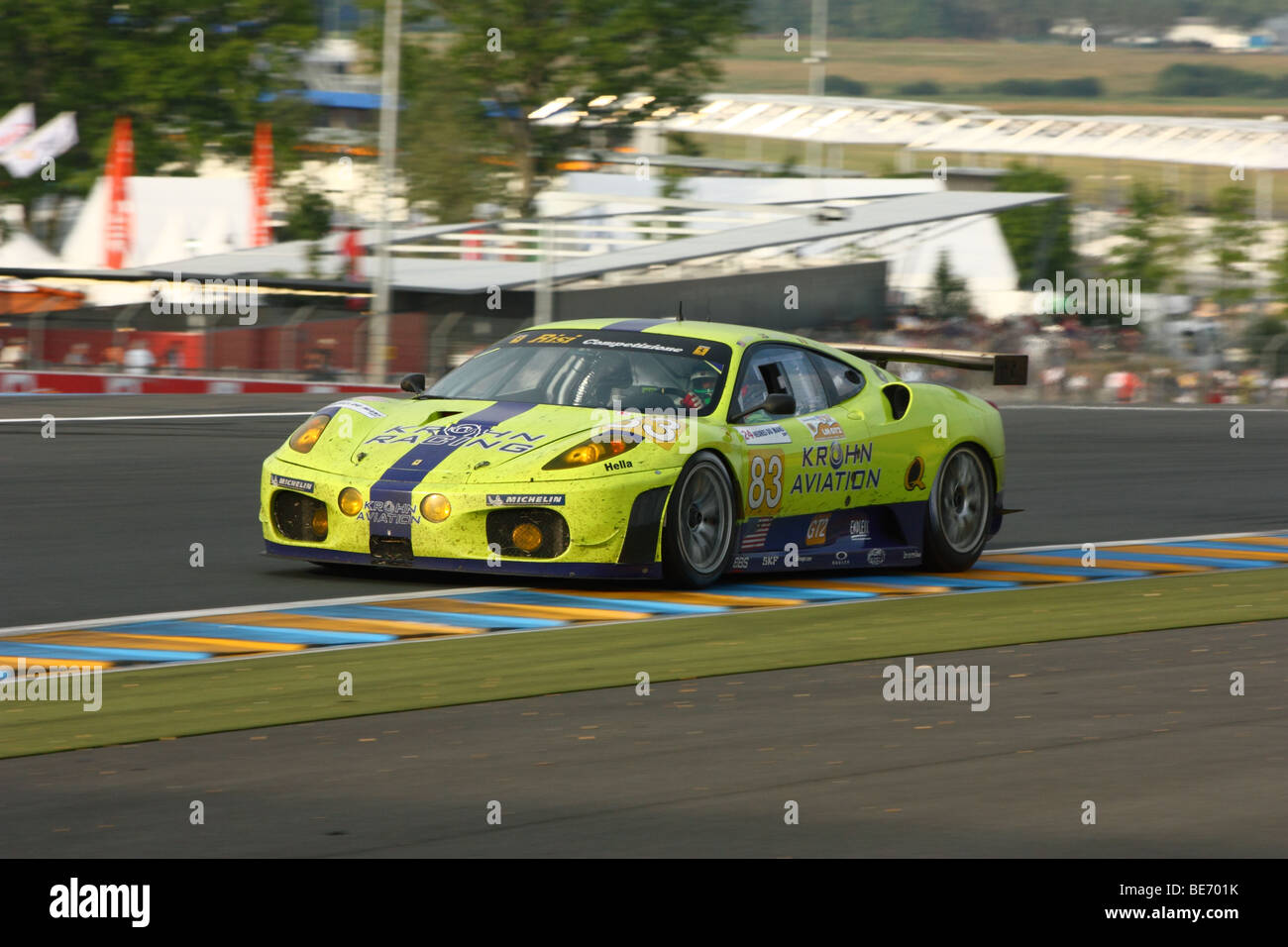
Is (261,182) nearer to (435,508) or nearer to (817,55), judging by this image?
(817,55)

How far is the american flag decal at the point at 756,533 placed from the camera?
1095 centimetres

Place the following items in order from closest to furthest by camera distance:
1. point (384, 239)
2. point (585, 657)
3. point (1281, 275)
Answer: point (585, 657)
point (384, 239)
point (1281, 275)

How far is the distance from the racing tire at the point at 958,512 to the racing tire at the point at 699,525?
1647 mm

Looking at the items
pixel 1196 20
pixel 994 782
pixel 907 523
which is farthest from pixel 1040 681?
pixel 1196 20

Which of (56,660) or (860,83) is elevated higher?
(860,83)

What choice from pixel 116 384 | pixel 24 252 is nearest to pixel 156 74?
pixel 24 252

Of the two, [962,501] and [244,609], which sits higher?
[962,501]

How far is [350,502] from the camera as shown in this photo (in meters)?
10.3

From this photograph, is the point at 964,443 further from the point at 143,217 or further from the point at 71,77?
the point at 71,77

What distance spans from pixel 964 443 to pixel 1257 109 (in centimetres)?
13741

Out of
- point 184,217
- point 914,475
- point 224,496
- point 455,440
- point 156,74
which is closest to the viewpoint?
point 455,440

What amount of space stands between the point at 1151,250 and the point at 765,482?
63.3 m

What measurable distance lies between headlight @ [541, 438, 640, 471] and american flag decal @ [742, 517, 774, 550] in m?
0.94

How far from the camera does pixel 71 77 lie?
66.2 m
